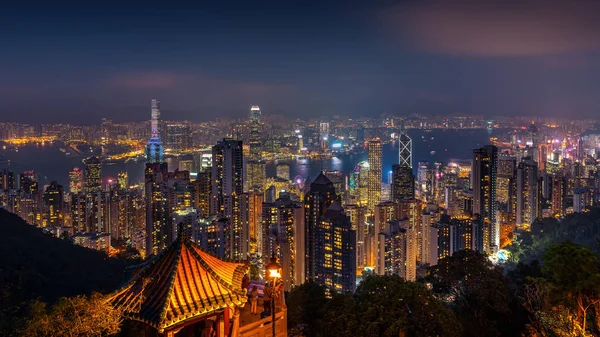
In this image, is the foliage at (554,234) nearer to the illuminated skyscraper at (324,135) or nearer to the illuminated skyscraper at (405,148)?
the illuminated skyscraper at (405,148)

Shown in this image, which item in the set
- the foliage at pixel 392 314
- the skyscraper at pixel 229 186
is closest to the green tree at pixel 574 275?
the foliage at pixel 392 314

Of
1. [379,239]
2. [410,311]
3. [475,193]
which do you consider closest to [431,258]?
[379,239]

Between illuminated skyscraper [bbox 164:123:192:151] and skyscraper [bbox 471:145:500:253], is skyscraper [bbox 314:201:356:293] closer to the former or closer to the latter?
skyscraper [bbox 471:145:500:253]

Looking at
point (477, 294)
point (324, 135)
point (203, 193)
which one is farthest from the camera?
point (324, 135)

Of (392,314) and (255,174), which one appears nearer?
(392,314)

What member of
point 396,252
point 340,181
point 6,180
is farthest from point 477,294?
point 6,180

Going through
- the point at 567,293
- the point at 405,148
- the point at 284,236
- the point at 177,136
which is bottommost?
the point at 284,236

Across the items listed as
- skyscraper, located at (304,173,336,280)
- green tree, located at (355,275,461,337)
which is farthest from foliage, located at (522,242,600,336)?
skyscraper, located at (304,173,336,280)

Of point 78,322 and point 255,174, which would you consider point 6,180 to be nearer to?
point 255,174
